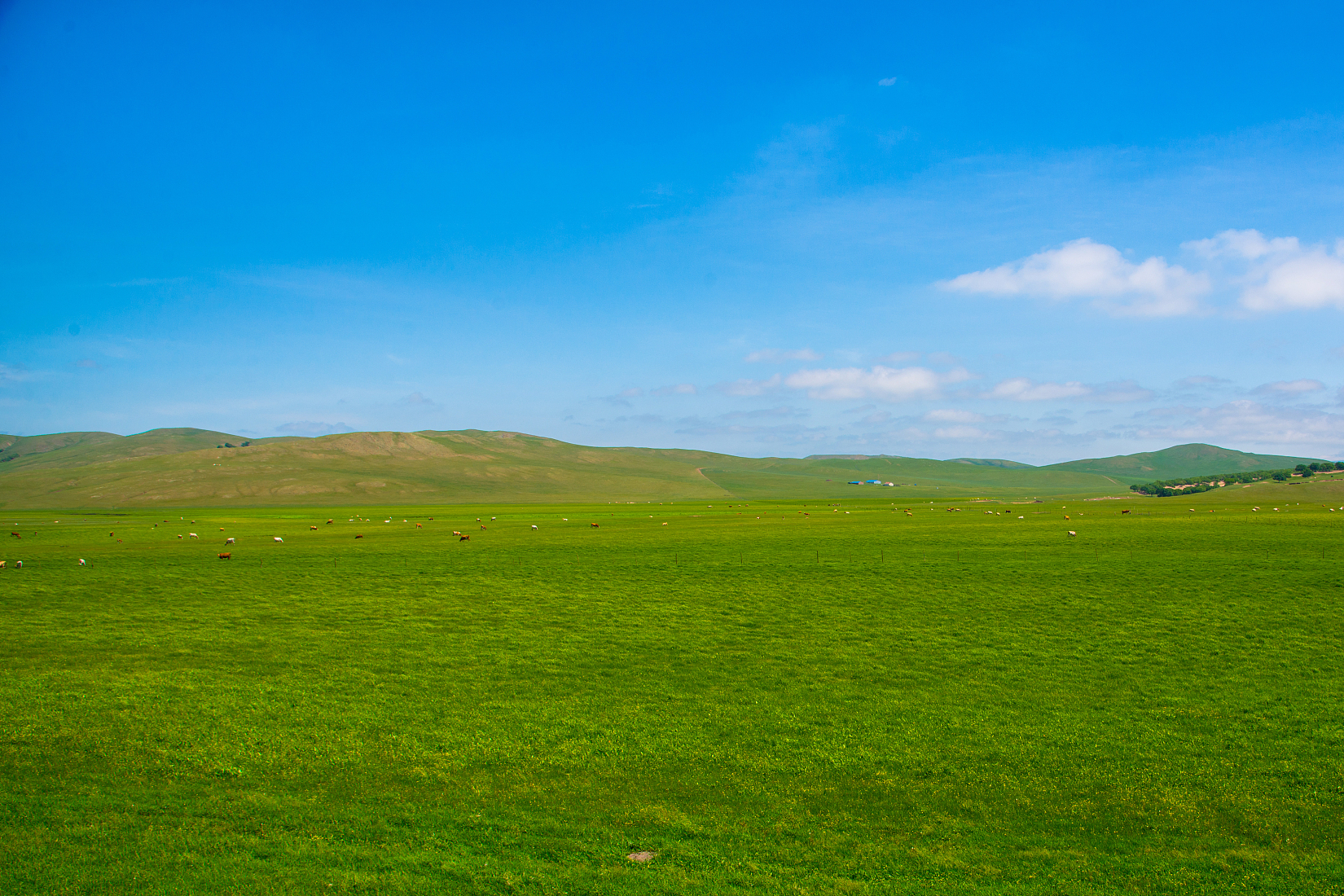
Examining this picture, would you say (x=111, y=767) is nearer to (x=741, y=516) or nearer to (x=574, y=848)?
(x=574, y=848)

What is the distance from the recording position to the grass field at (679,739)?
991 centimetres

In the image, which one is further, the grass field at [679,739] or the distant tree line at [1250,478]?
the distant tree line at [1250,478]

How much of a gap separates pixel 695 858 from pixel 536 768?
4.14 metres

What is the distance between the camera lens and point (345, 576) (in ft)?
125

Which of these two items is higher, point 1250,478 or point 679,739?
point 1250,478

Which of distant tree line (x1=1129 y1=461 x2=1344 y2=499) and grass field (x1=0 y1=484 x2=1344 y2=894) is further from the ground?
distant tree line (x1=1129 y1=461 x2=1344 y2=499)

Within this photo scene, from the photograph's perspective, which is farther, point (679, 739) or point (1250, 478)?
point (1250, 478)

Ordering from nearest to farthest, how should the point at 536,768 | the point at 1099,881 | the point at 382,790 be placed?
the point at 1099,881 < the point at 382,790 < the point at 536,768

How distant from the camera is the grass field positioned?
9.91 m

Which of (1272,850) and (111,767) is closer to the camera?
(1272,850)

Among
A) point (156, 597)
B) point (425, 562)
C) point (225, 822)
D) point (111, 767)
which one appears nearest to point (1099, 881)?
point (225, 822)

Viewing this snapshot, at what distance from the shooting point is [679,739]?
14594 mm

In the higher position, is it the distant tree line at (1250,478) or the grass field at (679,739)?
the distant tree line at (1250,478)

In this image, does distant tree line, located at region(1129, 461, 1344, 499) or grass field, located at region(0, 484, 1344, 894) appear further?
distant tree line, located at region(1129, 461, 1344, 499)
